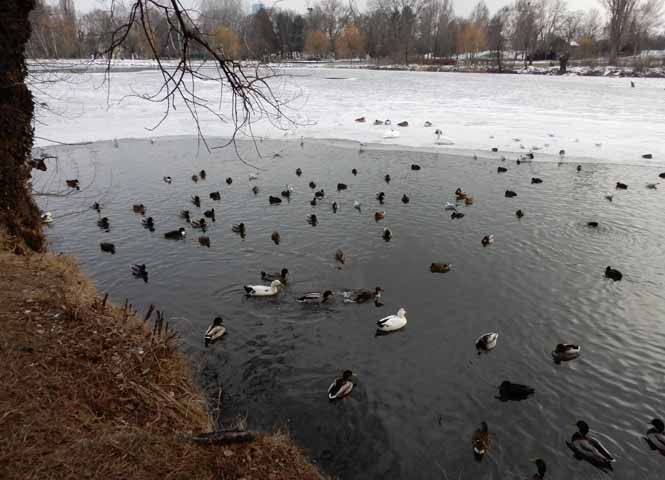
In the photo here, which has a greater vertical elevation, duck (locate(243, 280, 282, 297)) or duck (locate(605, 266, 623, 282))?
duck (locate(605, 266, 623, 282))

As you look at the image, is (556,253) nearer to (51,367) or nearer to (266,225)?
(266,225)

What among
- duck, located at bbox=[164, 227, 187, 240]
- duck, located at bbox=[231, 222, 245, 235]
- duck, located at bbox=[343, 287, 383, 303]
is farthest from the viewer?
duck, located at bbox=[231, 222, 245, 235]

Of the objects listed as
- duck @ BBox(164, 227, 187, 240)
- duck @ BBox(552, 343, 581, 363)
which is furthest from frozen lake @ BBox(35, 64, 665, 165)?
duck @ BBox(552, 343, 581, 363)

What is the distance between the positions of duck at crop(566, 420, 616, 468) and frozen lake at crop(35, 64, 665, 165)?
12439 millimetres

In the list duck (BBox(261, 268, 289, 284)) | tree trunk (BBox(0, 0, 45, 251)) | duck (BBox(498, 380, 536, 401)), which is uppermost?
tree trunk (BBox(0, 0, 45, 251))

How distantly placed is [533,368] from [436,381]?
1.70 metres

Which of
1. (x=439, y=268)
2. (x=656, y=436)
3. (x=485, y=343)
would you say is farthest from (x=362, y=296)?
(x=656, y=436)

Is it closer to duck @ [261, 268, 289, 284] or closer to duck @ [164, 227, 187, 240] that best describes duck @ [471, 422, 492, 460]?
duck @ [261, 268, 289, 284]

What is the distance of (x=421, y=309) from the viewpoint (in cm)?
867

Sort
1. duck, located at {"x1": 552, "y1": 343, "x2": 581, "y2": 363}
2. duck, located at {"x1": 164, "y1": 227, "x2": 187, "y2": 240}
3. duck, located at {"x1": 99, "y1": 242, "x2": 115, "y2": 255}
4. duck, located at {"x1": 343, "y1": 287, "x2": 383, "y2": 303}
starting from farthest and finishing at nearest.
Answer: duck, located at {"x1": 164, "y1": 227, "x2": 187, "y2": 240}
duck, located at {"x1": 99, "y1": 242, "x2": 115, "y2": 255}
duck, located at {"x1": 343, "y1": 287, "x2": 383, "y2": 303}
duck, located at {"x1": 552, "y1": 343, "x2": 581, "y2": 363}

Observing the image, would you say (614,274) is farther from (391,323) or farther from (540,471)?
(540,471)

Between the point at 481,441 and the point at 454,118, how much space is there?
84.2ft

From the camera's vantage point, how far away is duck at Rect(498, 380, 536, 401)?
638cm

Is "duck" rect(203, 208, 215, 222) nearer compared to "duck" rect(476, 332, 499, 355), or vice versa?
"duck" rect(476, 332, 499, 355)
